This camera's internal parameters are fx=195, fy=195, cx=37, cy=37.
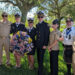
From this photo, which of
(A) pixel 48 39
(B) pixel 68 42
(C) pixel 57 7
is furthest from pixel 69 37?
(C) pixel 57 7

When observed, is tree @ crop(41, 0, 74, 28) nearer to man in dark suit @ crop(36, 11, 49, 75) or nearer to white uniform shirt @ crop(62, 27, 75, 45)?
man in dark suit @ crop(36, 11, 49, 75)

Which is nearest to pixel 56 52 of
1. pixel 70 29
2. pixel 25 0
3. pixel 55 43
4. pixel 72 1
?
pixel 55 43

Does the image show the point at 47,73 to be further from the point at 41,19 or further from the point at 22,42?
the point at 41,19

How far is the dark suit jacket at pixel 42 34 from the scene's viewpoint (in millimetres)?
6098

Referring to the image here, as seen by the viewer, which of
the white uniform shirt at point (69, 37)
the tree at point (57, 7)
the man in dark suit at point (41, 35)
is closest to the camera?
the white uniform shirt at point (69, 37)

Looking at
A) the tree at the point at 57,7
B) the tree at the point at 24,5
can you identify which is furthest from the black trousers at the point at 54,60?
the tree at the point at 57,7

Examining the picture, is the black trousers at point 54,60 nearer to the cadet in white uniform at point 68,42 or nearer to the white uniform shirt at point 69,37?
the cadet in white uniform at point 68,42

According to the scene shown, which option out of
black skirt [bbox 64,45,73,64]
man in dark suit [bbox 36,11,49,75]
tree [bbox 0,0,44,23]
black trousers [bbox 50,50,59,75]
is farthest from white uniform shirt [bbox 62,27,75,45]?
tree [bbox 0,0,44,23]

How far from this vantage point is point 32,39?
6785 millimetres

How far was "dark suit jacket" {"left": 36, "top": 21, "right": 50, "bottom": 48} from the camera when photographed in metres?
6.10

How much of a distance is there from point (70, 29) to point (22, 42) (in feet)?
5.60

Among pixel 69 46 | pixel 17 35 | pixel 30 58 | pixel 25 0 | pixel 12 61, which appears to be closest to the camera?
pixel 69 46

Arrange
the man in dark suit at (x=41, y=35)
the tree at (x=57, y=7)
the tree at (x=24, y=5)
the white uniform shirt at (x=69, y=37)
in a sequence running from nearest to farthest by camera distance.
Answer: the white uniform shirt at (x=69, y=37)
the man in dark suit at (x=41, y=35)
the tree at (x=24, y=5)
the tree at (x=57, y=7)

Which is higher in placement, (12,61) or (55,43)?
(55,43)
